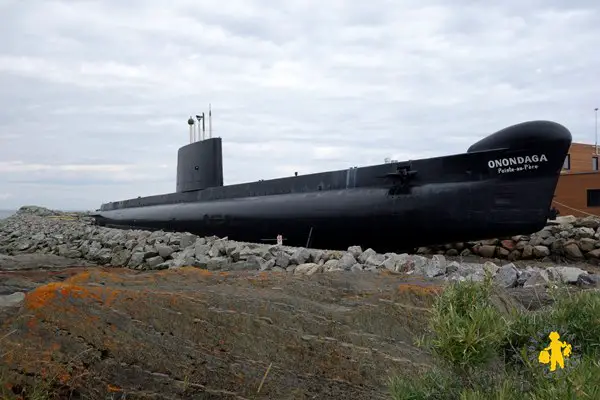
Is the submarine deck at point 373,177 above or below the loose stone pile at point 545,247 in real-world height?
above

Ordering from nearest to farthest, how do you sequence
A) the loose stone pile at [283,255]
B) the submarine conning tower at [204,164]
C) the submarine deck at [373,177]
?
the loose stone pile at [283,255] < the submarine deck at [373,177] < the submarine conning tower at [204,164]

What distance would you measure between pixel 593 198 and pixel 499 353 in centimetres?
2210

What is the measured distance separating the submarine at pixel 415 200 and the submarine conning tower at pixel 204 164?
7.86 feet

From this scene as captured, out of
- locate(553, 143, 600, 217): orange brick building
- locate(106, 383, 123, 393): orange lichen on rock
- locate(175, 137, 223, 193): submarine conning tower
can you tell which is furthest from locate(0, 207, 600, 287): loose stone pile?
locate(553, 143, 600, 217): orange brick building

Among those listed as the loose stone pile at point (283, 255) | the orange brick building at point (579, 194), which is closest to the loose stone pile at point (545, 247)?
the loose stone pile at point (283, 255)

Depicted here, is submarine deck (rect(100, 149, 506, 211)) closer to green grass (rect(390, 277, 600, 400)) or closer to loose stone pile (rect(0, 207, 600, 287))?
loose stone pile (rect(0, 207, 600, 287))

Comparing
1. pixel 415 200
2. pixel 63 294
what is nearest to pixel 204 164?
pixel 415 200

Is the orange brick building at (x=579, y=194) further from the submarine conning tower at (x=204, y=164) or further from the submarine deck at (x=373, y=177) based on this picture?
the submarine conning tower at (x=204, y=164)

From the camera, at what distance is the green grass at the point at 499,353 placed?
2357 mm

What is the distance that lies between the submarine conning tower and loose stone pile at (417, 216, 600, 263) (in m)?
7.84

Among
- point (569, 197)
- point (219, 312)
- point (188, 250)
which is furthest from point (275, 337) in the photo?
point (569, 197)

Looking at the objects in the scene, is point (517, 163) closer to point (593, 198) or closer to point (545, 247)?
point (545, 247)

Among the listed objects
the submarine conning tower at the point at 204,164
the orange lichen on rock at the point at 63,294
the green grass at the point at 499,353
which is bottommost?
the green grass at the point at 499,353

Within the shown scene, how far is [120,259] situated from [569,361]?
14482mm
